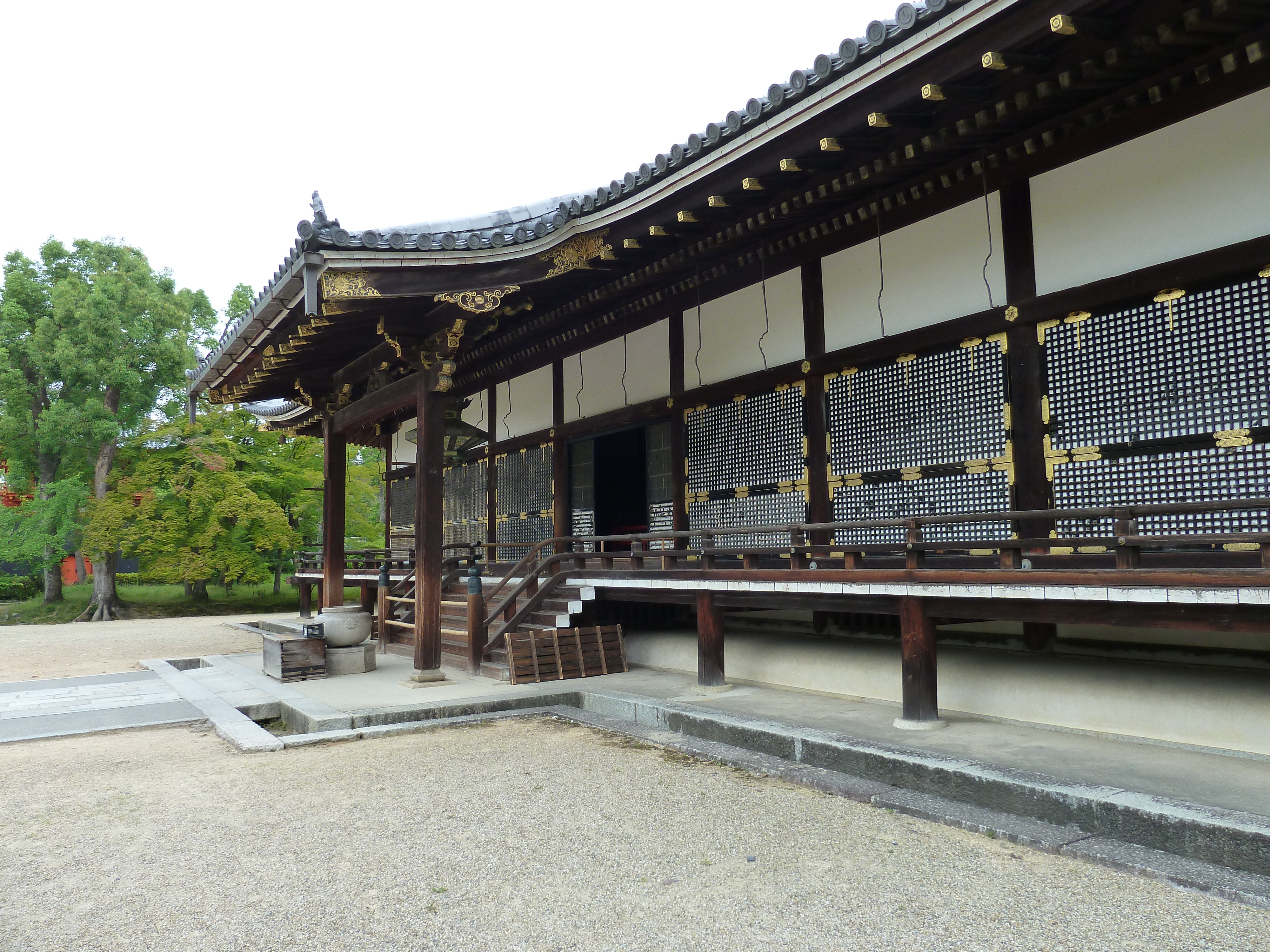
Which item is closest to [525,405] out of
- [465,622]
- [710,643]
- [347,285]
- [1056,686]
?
[465,622]

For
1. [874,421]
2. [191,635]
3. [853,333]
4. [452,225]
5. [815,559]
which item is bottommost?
[191,635]

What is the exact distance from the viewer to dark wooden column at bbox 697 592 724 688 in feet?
27.5

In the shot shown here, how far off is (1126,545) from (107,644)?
58.3ft

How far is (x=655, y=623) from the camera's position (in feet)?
36.2

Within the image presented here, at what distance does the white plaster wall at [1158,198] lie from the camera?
18.2ft

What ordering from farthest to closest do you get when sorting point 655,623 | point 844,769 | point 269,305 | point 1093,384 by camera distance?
point 655,623
point 269,305
point 1093,384
point 844,769

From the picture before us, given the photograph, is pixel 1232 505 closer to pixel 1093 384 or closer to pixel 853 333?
pixel 1093 384

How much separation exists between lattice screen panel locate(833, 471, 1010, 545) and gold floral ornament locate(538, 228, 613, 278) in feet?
11.0

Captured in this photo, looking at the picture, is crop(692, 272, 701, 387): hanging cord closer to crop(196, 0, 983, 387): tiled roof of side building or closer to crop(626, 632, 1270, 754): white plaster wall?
crop(196, 0, 983, 387): tiled roof of side building

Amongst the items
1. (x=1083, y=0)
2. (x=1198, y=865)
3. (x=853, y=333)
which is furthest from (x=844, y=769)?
(x=1083, y=0)

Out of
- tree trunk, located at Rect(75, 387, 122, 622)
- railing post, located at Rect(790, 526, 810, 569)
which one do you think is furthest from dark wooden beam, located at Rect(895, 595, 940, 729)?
tree trunk, located at Rect(75, 387, 122, 622)

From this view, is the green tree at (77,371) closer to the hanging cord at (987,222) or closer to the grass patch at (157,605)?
the grass patch at (157,605)

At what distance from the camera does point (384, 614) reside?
12.4 metres

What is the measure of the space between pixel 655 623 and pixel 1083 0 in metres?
8.19
